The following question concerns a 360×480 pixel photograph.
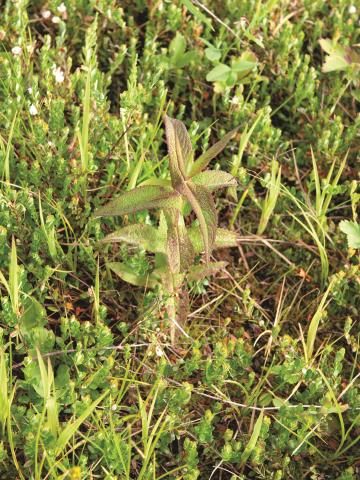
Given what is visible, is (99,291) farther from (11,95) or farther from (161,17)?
(161,17)

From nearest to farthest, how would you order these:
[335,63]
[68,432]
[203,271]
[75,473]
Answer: [75,473] < [68,432] < [203,271] < [335,63]

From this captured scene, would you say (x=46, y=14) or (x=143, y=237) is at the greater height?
(x=46, y=14)

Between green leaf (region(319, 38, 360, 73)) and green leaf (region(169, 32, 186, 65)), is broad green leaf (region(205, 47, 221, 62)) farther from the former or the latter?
green leaf (region(319, 38, 360, 73))

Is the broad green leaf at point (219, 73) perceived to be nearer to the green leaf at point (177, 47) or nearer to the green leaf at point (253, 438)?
the green leaf at point (177, 47)

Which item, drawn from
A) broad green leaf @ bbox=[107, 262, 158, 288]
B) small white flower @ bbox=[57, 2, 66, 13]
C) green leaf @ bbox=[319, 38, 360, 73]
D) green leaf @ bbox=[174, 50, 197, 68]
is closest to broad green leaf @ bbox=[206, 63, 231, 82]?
green leaf @ bbox=[174, 50, 197, 68]

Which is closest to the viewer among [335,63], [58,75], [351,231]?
[351,231]

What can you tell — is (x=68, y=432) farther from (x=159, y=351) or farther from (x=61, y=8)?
(x=61, y=8)

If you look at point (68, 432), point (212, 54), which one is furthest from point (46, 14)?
point (68, 432)

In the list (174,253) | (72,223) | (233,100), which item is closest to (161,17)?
(233,100)
